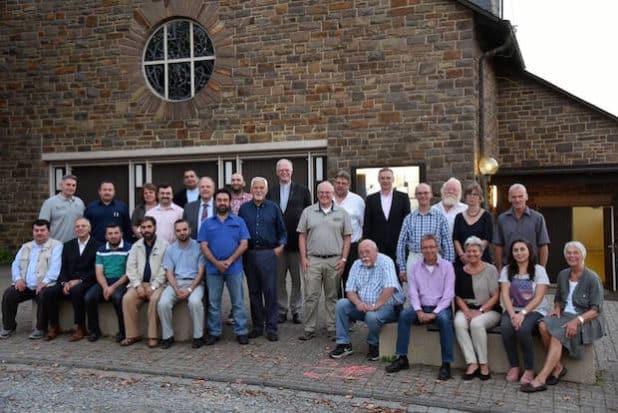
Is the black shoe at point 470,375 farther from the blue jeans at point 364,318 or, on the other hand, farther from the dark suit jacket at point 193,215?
the dark suit jacket at point 193,215

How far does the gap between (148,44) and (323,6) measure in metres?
3.80

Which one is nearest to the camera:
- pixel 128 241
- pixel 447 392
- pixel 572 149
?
pixel 447 392

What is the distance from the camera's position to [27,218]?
1425 cm

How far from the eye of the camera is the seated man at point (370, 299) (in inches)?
255

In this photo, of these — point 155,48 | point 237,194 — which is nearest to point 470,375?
point 237,194

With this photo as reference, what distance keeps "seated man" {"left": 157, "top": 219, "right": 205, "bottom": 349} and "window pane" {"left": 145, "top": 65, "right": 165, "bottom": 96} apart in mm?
6816

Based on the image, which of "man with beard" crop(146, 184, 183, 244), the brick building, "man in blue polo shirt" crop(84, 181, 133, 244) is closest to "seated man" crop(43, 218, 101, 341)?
"man in blue polo shirt" crop(84, 181, 133, 244)

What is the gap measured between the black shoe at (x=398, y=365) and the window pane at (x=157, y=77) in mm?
9050

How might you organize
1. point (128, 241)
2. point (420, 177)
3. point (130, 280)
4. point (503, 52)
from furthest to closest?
1. point (503, 52)
2. point (420, 177)
3. point (128, 241)
4. point (130, 280)

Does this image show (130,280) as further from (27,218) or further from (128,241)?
(27,218)

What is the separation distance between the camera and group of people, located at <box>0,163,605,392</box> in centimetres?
591

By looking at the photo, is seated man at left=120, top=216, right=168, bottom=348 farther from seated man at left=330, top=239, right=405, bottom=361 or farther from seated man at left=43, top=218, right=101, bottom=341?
seated man at left=330, top=239, right=405, bottom=361

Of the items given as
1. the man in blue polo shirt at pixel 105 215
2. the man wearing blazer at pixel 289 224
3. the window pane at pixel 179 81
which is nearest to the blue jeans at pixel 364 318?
the man wearing blazer at pixel 289 224

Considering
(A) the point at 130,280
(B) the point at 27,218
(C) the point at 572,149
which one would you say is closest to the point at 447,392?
(A) the point at 130,280
